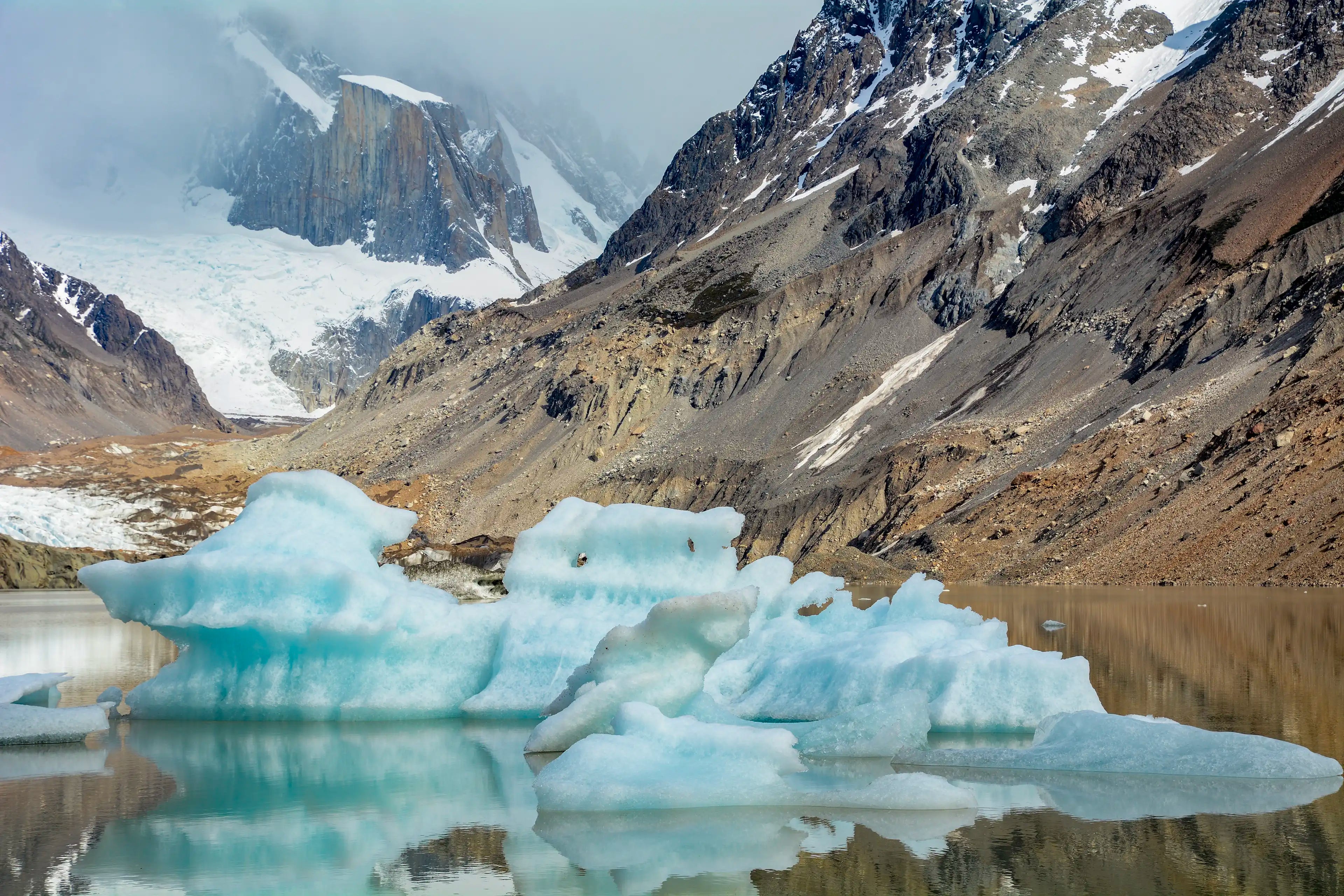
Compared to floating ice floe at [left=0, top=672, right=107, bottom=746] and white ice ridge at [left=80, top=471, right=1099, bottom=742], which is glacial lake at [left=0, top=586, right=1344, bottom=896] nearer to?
floating ice floe at [left=0, top=672, right=107, bottom=746]

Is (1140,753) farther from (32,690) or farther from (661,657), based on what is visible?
(32,690)

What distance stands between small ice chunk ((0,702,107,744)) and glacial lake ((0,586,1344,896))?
272 mm

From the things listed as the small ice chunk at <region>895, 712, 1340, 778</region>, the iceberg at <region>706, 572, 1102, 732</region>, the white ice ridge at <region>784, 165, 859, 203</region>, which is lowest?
the small ice chunk at <region>895, 712, 1340, 778</region>

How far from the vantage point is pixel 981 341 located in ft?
280

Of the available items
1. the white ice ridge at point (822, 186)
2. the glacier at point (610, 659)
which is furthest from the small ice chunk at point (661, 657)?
the white ice ridge at point (822, 186)

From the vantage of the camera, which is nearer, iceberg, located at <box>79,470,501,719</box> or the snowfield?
iceberg, located at <box>79,470,501,719</box>

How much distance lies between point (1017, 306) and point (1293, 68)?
26921 mm

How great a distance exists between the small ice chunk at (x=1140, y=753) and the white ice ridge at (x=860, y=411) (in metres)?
64.0

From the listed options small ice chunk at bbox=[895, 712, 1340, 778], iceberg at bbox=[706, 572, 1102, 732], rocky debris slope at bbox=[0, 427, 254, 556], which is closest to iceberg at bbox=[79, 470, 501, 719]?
iceberg at bbox=[706, 572, 1102, 732]

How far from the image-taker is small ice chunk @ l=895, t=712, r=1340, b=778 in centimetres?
1234

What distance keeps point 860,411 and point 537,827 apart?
73384 millimetres

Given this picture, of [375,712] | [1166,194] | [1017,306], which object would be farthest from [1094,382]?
[375,712]

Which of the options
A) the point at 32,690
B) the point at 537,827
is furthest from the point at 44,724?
the point at 537,827

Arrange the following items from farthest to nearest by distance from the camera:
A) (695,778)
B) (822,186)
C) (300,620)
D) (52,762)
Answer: (822,186) < (300,620) < (52,762) < (695,778)
